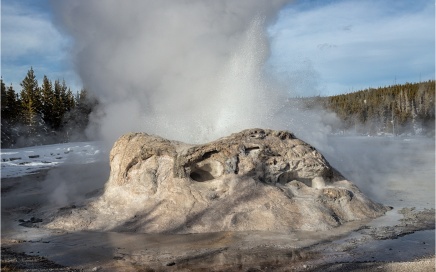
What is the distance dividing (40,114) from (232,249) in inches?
1391

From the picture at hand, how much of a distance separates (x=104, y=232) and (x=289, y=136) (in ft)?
16.3

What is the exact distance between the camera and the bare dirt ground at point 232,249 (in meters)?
6.93

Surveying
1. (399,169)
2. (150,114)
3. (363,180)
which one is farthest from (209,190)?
(399,169)

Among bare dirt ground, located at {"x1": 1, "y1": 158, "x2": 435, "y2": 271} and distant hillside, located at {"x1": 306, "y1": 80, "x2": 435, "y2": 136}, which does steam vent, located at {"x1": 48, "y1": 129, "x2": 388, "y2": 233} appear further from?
distant hillside, located at {"x1": 306, "y1": 80, "x2": 435, "y2": 136}

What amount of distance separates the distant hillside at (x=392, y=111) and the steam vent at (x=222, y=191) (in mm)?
54076

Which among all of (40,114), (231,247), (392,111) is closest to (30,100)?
(40,114)

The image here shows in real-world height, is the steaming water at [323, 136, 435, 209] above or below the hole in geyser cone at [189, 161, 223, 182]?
below

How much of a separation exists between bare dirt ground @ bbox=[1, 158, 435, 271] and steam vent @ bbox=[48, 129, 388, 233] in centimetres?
46

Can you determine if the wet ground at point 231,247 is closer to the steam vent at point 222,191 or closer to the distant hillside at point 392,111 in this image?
the steam vent at point 222,191

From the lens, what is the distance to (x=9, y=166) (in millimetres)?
23438

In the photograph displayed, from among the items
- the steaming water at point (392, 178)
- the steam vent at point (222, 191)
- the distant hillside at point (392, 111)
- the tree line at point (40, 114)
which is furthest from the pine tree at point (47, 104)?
the distant hillside at point (392, 111)

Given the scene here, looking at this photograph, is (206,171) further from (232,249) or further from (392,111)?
(392,111)

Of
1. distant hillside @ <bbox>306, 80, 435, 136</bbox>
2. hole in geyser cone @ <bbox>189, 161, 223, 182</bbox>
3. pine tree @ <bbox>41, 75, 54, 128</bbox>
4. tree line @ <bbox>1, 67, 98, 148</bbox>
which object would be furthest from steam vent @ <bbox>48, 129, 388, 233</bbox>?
distant hillside @ <bbox>306, 80, 435, 136</bbox>

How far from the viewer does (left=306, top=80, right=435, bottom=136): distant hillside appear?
6675 centimetres
